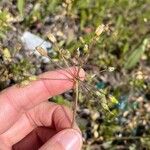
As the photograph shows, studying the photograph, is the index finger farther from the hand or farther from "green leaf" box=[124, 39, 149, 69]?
"green leaf" box=[124, 39, 149, 69]

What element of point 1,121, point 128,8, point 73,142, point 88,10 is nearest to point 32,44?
point 88,10

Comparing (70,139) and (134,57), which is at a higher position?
(70,139)

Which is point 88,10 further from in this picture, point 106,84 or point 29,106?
point 29,106

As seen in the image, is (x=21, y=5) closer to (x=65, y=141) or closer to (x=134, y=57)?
(x=134, y=57)

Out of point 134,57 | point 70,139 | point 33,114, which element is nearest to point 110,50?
point 134,57

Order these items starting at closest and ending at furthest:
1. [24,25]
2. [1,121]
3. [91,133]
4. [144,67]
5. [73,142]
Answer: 1. [73,142]
2. [1,121]
3. [91,133]
4. [24,25]
5. [144,67]

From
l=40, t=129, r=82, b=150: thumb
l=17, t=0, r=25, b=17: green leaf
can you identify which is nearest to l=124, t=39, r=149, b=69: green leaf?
l=17, t=0, r=25, b=17: green leaf
